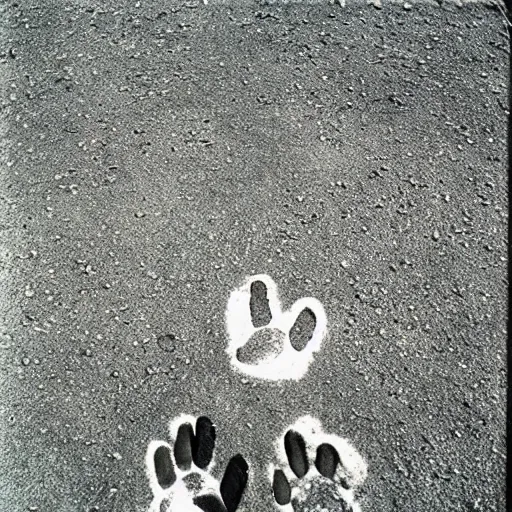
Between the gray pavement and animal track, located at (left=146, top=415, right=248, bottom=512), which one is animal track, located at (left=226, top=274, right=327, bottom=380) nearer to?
the gray pavement

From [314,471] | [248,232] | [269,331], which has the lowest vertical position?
[314,471]

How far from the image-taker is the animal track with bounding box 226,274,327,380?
6.16 feet

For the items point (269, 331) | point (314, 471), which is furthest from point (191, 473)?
point (269, 331)

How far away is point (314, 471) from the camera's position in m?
1.81

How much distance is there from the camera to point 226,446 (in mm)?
1821

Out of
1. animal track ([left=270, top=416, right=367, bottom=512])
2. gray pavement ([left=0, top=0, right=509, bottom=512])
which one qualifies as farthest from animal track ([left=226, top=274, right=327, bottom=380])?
animal track ([left=270, top=416, right=367, bottom=512])

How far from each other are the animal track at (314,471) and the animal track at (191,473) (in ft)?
0.37

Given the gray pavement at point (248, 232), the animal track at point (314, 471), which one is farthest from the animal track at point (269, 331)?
the animal track at point (314, 471)

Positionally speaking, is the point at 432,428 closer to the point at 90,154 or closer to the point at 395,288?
the point at 395,288

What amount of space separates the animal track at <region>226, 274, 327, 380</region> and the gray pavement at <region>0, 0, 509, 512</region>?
0.03 m

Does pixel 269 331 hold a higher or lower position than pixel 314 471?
higher

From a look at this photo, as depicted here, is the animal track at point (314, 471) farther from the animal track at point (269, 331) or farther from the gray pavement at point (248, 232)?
the animal track at point (269, 331)

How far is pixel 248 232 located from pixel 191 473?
697 millimetres

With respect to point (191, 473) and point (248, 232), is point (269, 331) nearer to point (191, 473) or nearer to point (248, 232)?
point (248, 232)
